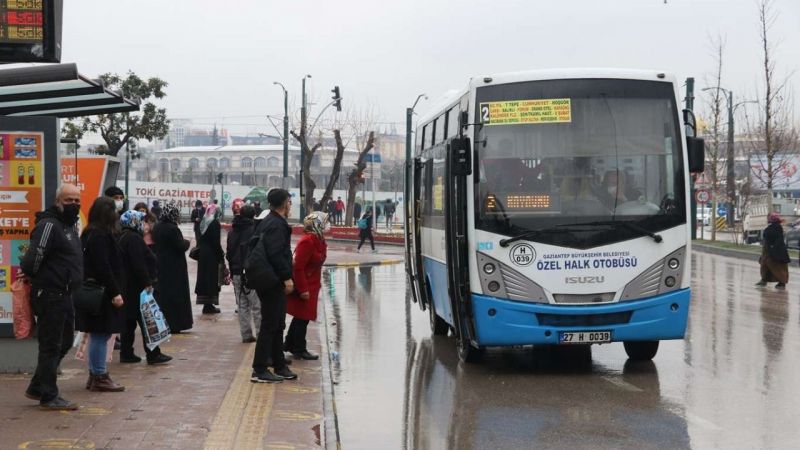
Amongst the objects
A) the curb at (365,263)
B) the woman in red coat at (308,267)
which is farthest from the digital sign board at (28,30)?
the curb at (365,263)

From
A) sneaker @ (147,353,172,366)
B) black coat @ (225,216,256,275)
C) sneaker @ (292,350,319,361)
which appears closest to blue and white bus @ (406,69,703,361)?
sneaker @ (292,350,319,361)

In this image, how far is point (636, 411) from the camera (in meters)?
9.20

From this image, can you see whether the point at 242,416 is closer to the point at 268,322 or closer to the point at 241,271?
the point at 268,322

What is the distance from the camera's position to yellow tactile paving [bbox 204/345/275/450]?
754 cm

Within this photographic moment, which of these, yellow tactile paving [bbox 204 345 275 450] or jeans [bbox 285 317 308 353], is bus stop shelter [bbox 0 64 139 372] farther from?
jeans [bbox 285 317 308 353]

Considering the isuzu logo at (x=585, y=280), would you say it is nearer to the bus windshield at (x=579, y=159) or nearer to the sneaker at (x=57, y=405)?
the bus windshield at (x=579, y=159)

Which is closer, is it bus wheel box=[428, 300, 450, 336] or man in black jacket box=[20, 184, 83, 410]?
man in black jacket box=[20, 184, 83, 410]

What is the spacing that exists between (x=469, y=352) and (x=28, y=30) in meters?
5.93

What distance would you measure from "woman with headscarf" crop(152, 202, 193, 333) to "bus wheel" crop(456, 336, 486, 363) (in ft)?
12.1

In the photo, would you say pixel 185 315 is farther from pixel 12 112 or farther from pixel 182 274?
pixel 12 112

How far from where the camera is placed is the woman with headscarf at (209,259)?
15315mm

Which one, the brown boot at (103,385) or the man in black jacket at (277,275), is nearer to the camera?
the brown boot at (103,385)

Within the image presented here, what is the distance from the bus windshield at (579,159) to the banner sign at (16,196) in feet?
14.1

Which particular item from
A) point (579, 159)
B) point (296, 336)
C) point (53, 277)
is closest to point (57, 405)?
A: point (53, 277)
